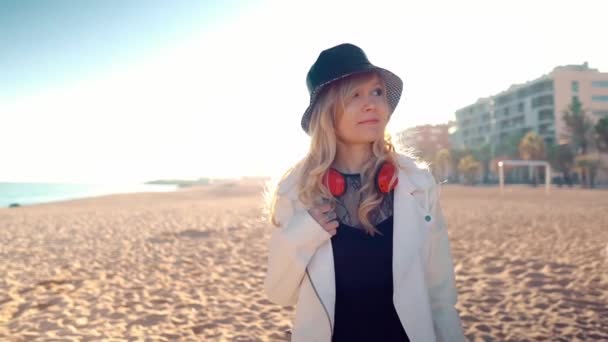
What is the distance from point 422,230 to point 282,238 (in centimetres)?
53

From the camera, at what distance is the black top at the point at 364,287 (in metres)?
1.55

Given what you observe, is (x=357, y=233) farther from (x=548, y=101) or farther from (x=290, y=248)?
(x=548, y=101)

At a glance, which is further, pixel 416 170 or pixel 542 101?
pixel 542 101

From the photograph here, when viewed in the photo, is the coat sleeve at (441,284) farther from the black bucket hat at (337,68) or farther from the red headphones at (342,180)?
the black bucket hat at (337,68)

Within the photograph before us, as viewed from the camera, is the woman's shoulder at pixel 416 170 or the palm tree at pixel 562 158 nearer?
the woman's shoulder at pixel 416 170

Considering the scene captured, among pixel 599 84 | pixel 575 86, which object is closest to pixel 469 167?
pixel 575 86

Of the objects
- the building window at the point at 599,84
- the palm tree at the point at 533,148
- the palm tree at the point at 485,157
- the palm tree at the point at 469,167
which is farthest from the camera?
the palm tree at the point at 485,157

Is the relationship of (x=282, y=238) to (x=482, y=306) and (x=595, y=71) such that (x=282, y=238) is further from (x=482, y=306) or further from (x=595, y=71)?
(x=595, y=71)

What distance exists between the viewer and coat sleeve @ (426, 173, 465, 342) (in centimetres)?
Answer: 162

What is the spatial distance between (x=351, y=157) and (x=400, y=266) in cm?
48

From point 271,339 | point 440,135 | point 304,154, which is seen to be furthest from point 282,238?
point 440,135

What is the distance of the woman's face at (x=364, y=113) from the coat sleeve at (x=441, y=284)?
1.08 feet

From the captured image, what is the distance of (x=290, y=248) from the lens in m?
1.52

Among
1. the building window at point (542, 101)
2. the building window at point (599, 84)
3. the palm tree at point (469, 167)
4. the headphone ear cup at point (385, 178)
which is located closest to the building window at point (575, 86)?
the building window at point (599, 84)
